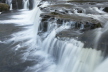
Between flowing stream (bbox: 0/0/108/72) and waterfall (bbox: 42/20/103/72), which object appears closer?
waterfall (bbox: 42/20/103/72)

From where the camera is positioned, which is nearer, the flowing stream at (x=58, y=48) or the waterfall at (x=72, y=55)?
the waterfall at (x=72, y=55)

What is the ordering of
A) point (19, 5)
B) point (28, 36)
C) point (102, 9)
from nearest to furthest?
point (28, 36), point (102, 9), point (19, 5)

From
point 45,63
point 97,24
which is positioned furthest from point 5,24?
point 97,24

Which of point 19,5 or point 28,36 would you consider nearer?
point 28,36

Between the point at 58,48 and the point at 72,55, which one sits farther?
the point at 58,48

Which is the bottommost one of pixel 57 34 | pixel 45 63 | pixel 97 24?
pixel 45 63

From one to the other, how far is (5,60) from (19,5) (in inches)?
516

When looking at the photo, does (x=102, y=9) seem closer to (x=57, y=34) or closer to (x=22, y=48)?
(x=57, y=34)

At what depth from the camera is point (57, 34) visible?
27.7ft

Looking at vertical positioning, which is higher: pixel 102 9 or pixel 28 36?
pixel 102 9

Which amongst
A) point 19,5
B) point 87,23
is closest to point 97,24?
point 87,23

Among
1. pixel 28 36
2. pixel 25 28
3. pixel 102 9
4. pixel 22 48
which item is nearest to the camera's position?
pixel 22 48

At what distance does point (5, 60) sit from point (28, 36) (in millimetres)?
3467

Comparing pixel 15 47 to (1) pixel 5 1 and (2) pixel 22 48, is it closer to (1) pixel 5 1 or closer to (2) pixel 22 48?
(2) pixel 22 48
